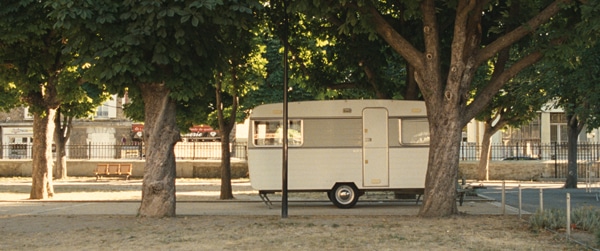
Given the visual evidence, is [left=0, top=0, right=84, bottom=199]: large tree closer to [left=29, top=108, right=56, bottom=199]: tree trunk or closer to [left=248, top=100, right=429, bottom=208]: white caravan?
[left=29, top=108, right=56, bottom=199]: tree trunk

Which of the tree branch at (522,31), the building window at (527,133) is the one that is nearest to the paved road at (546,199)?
the tree branch at (522,31)

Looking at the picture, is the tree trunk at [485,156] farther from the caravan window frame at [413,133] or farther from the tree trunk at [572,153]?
the caravan window frame at [413,133]

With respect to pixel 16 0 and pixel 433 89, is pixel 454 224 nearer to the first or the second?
pixel 433 89

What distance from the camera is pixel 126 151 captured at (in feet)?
145

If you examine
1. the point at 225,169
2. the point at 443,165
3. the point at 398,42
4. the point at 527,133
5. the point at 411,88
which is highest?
the point at 398,42

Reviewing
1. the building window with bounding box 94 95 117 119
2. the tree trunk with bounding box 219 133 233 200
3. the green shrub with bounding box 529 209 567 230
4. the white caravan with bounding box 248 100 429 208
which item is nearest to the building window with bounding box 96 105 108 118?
the building window with bounding box 94 95 117 119

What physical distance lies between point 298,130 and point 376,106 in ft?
7.68

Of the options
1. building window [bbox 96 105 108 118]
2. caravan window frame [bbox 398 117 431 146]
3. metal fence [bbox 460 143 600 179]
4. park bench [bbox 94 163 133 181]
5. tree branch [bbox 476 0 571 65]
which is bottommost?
park bench [bbox 94 163 133 181]

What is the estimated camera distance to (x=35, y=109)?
25281 mm

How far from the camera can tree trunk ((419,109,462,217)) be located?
17.0 meters

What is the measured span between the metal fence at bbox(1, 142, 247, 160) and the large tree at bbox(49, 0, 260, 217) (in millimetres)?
A: 23923

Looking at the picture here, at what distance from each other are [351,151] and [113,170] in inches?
826

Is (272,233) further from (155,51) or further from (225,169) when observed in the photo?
(225,169)

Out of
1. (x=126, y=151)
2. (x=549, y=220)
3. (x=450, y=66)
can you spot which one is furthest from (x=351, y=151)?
(x=126, y=151)
